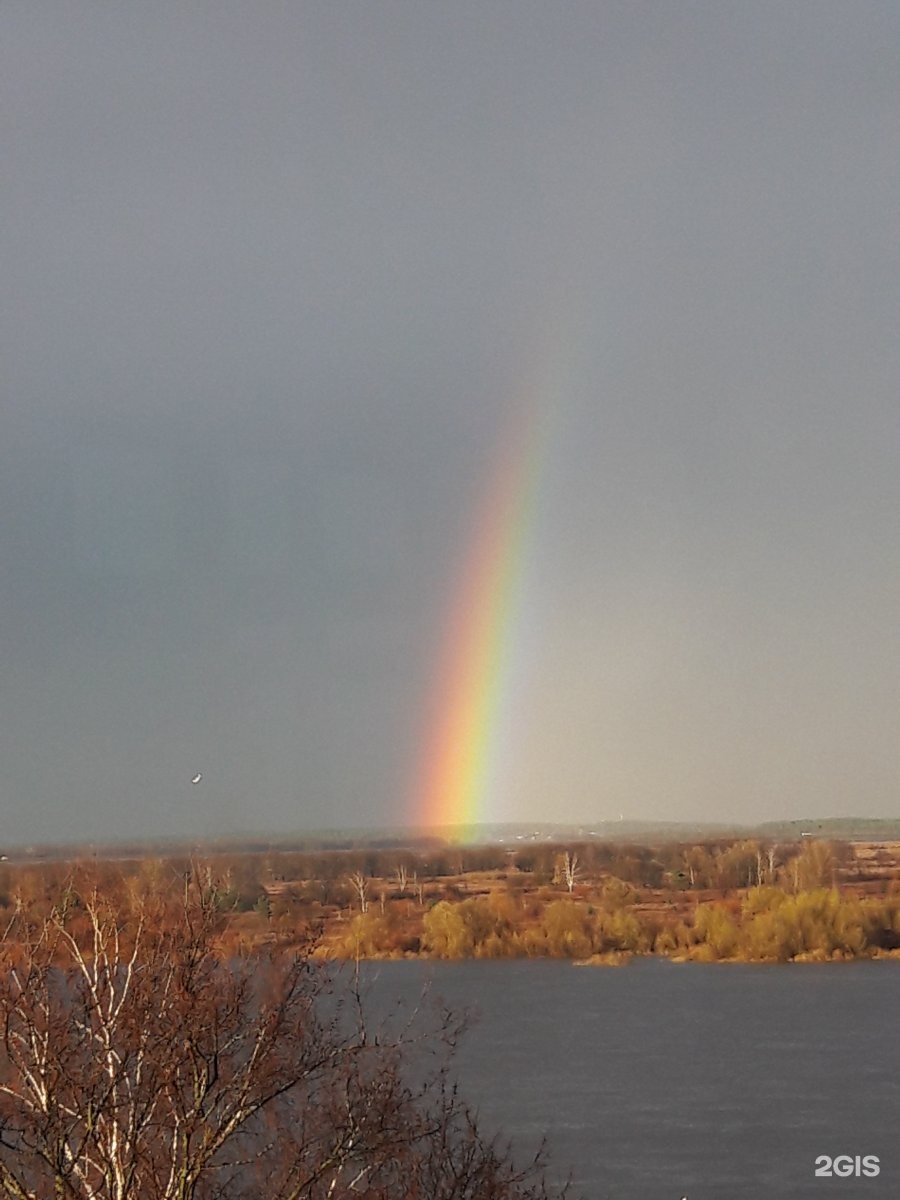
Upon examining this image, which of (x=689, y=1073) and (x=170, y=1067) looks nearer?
(x=170, y=1067)

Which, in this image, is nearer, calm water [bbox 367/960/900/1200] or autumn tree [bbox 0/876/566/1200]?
autumn tree [bbox 0/876/566/1200]

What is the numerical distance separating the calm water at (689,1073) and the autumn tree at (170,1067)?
21.3ft

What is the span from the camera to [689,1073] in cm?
2408

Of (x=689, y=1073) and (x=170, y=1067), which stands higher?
(x=170, y=1067)

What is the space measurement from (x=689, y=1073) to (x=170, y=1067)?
20.2 meters

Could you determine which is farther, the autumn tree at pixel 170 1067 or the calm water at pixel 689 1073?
the calm water at pixel 689 1073

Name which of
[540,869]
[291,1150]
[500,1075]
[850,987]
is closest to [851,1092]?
[500,1075]

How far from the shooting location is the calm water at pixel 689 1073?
677 inches

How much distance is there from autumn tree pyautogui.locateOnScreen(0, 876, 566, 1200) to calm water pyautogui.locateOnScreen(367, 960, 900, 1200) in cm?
649

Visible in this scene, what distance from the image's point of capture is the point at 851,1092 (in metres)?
21.9

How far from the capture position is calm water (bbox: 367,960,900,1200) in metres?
17.2

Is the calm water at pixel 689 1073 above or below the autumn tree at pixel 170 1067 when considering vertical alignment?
below

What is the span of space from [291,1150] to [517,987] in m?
29.6

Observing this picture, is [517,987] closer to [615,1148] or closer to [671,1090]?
[671,1090]
